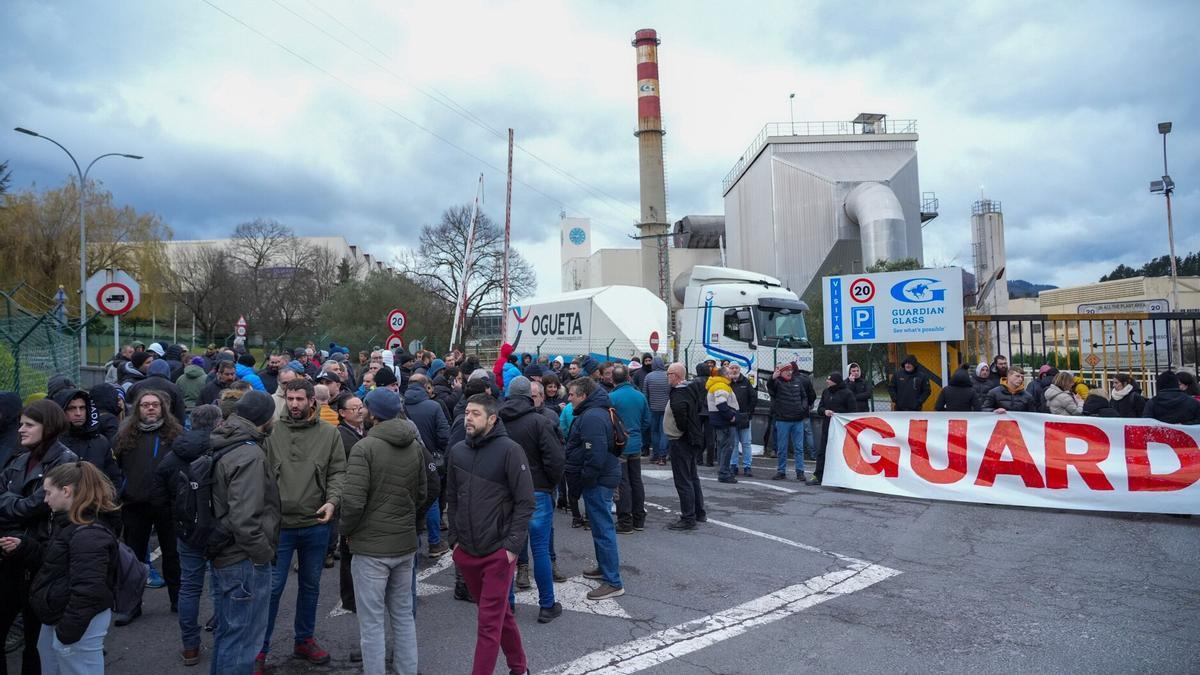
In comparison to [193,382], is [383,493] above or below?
below

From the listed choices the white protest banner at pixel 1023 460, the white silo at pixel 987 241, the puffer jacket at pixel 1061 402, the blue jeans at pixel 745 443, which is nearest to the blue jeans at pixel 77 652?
the white protest banner at pixel 1023 460

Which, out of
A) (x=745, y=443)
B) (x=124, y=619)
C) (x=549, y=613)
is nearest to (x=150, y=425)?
(x=124, y=619)

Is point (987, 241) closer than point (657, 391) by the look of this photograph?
No

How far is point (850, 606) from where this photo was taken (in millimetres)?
5898

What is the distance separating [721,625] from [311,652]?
9.31ft

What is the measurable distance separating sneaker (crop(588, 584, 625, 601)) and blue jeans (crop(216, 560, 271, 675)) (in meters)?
2.62

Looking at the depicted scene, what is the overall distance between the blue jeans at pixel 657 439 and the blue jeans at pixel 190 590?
8699 millimetres

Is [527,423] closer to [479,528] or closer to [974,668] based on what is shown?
[479,528]

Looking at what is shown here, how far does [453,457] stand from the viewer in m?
4.69

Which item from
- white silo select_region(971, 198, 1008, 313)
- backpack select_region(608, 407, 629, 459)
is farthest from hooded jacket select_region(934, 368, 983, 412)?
white silo select_region(971, 198, 1008, 313)

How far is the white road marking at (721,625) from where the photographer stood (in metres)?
4.91

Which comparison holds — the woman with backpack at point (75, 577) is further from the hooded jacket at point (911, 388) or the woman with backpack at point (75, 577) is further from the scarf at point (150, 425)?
the hooded jacket at point (911, 388)

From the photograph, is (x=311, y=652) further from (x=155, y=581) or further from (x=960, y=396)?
(x=960, y=396)

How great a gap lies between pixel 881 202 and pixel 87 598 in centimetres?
4166
